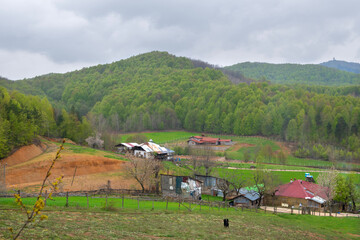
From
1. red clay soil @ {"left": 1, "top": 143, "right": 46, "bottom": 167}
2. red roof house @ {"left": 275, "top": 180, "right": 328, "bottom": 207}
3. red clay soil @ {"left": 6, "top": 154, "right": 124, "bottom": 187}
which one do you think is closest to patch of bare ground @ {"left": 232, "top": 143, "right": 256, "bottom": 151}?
→ red roof house @ {"left": 275, "top": 180, "right": 328, "bottom": 207}

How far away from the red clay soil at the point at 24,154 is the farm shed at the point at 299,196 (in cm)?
4039

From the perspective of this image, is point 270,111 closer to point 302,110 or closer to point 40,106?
point 302,110

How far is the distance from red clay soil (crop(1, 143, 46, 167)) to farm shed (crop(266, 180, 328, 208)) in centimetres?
4039

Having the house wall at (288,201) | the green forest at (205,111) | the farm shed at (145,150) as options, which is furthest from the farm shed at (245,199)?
the green forest at (205,111)

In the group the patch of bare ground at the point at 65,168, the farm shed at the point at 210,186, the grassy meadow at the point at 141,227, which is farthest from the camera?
the farm shed at the point at 210,186

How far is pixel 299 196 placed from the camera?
1940 inches

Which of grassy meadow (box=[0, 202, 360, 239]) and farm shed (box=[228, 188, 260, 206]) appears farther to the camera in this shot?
farm shed (box=[228, 188, 260, 206])

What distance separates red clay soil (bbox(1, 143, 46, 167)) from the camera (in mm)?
52013

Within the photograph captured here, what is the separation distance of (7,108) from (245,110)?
98643 mm

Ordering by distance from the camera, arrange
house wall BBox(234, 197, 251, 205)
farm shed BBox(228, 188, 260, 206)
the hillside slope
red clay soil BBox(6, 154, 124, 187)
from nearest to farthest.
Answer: the hillside slope → red clay soil BBox(6, 154, 124, 187) → farm shed BBox(228, 188, 260, 206) → house wall BBox(234, 197, 251, 205)

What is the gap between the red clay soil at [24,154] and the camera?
52.0 meters

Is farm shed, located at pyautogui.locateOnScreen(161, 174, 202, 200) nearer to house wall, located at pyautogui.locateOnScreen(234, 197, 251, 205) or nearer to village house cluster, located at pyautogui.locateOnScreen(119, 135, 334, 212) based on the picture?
village house cluster, located at pyautogui.locateOnScreen(119, 135, 334, 212)

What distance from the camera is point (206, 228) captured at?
20.9 meters

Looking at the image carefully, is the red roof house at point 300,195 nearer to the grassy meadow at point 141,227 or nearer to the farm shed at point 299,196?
the farm shed at point 299,196
